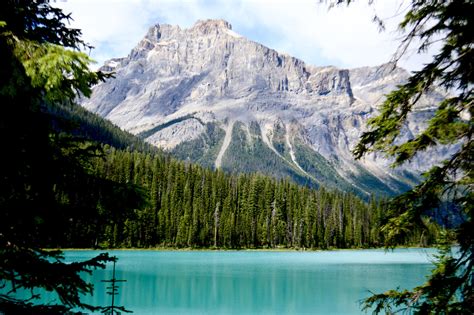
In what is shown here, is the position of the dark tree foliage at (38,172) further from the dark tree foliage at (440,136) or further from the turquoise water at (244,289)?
the turquoise water at (244,289)

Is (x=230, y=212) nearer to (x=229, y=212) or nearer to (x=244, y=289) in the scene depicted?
(x=229, y=212)

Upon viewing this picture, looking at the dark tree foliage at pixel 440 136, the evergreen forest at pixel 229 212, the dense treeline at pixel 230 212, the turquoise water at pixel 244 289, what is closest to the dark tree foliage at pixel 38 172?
the dark tree foliage at pixel 440 136

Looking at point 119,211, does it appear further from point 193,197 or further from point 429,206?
point 193,197

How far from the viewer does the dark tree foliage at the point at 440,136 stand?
18.1 ft

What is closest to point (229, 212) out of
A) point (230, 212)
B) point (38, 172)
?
point (230, 212)

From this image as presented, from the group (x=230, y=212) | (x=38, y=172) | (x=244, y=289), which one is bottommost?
(x=244, y=289)

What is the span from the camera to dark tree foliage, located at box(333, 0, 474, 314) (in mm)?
5527

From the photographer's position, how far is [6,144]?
537cm

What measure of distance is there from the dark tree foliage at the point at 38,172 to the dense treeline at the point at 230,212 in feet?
304

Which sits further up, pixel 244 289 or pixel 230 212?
pixel 230 212

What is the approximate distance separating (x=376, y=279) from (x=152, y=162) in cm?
8256

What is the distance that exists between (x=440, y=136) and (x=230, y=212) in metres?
106

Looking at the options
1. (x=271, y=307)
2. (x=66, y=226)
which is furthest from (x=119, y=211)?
(x=271, y=307)

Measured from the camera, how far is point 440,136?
569 centimetres
